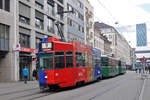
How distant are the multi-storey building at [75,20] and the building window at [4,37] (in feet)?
66.5

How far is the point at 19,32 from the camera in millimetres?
31594

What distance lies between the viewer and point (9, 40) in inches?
1169

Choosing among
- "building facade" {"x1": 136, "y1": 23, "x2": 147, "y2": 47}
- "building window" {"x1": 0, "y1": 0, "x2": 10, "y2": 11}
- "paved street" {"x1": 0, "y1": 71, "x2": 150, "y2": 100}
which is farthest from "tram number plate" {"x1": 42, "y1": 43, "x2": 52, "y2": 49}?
"building facade" {"x1": 136, "y1": 23, "x2": 147, "y2": 47}

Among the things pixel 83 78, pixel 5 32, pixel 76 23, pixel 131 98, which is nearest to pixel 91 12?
pixel 76 23

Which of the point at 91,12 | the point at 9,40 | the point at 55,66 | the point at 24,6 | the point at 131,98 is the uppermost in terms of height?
the point at 91,12

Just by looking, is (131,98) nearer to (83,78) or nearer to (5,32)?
(83,78)

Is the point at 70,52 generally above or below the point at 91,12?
below

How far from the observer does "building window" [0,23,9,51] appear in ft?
93.3

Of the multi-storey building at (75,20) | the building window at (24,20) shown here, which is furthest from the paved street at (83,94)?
the multi-storey building at (75,20)

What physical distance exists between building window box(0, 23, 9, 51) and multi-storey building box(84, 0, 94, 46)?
35.2 metres

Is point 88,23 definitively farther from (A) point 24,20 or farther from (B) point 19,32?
(B) point 19,32

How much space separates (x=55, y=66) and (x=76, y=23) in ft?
132

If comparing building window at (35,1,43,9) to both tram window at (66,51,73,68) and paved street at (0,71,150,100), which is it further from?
tram window at (66,51,73,68)

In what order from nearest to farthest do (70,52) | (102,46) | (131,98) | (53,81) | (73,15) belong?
1. (131,98)
2. (53,81)
3. (70,52)
4. (73,15)
5. (102,46)
